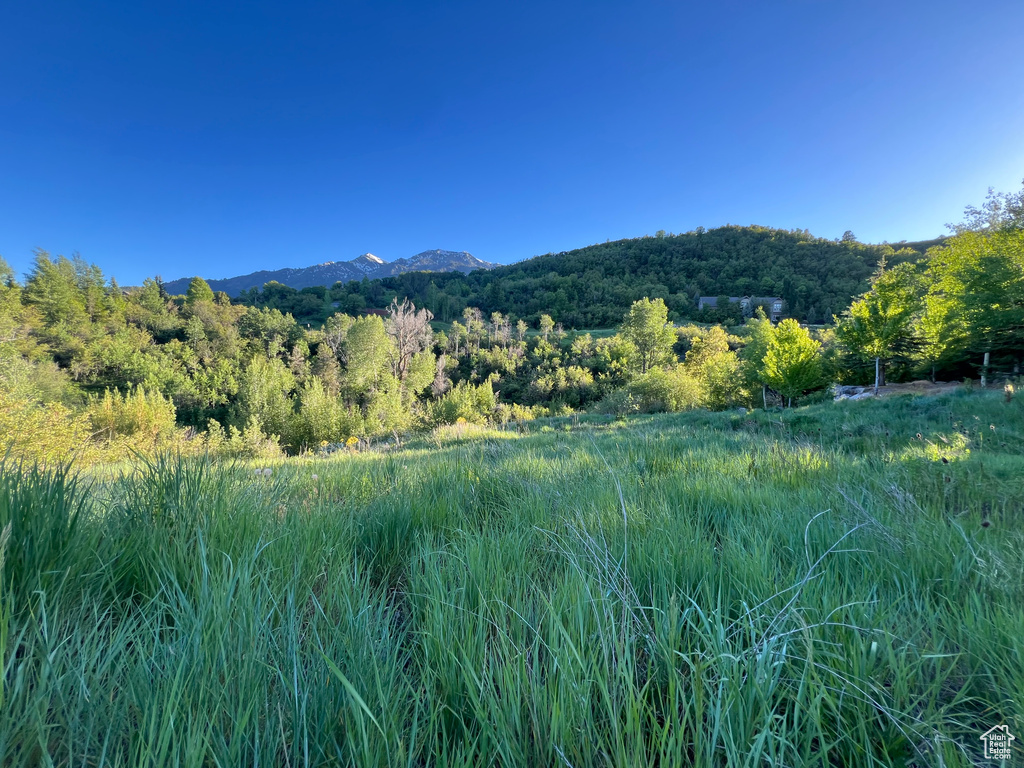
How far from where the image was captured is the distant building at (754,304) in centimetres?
6681

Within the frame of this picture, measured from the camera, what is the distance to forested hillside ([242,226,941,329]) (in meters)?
69.2

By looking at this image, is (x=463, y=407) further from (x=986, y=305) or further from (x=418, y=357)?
(x=986, y=305)

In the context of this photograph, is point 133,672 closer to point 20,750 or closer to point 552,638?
point 20,750

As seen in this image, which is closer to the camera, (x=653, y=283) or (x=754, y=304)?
(x=754, y=304)

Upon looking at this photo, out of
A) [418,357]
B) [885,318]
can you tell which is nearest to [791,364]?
[885,318]

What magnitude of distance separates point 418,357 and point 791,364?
126 feet

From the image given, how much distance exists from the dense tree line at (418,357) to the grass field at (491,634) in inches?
38.5

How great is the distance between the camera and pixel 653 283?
259 ft

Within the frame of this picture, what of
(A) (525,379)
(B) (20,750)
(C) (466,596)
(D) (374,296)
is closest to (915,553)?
(C) (466,596)

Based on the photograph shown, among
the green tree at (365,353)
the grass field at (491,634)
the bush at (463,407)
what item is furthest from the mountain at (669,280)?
the grass field at (491,634)

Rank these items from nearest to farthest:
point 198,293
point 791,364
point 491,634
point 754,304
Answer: point 491,634, point 791,364, point 198,293, point 754,304

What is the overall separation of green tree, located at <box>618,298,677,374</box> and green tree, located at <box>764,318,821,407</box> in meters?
17.8

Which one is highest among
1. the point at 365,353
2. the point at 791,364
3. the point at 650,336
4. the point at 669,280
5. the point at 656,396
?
the point at 669,280

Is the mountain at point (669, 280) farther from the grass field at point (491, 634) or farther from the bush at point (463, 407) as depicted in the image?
the grass field at point (491, 634)
